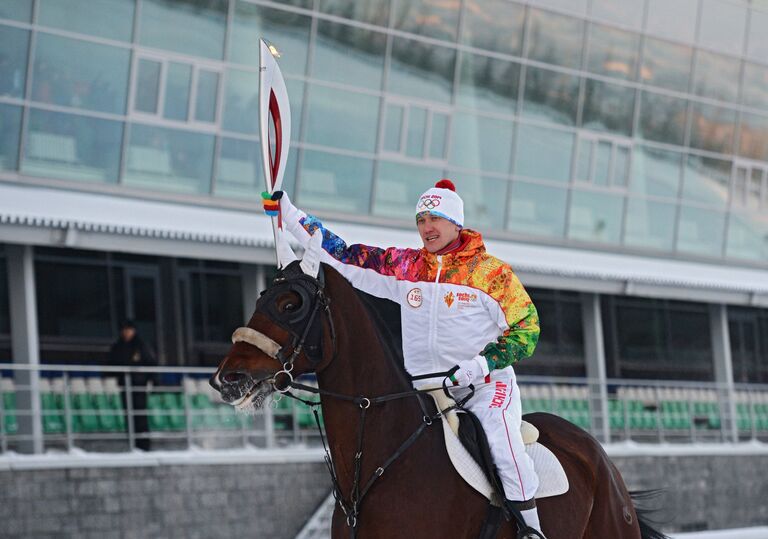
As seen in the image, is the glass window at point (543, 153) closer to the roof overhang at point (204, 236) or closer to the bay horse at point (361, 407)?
the roof overhang at point (204, 236)

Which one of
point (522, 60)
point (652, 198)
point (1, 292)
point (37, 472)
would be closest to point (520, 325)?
point (37, 472)

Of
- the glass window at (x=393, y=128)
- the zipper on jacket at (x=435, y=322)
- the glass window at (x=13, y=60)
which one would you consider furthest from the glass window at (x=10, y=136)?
the zipper on jacket at (x=435, y=322)

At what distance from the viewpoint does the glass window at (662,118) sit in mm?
24609

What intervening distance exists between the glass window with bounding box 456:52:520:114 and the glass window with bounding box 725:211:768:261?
639 cm

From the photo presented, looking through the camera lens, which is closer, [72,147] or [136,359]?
[136,359]

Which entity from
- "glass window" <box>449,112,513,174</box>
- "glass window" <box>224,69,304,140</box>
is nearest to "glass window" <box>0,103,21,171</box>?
→ "glass window" <box>224,69,304,140</box>

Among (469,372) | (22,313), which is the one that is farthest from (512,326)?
(22,313)

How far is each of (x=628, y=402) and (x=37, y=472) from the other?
12159 millimetres

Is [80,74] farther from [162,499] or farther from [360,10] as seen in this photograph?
[162,499]

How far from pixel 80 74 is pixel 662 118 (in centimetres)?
1214

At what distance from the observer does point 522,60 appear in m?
22.7

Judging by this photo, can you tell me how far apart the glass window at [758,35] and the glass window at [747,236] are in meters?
3.30

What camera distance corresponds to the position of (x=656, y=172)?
81.7ft

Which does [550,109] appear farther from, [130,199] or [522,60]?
[130,199]
